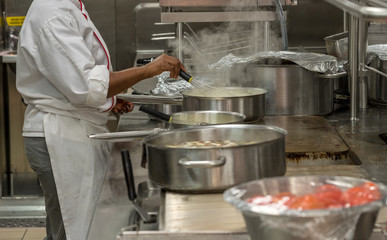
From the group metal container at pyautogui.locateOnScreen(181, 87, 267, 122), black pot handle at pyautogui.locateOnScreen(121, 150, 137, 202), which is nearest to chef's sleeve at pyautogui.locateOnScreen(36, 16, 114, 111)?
metal container at pyautogui.locateOnScreen(181, 87, 267, 122)

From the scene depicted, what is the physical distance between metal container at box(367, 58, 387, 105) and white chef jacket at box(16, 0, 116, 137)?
122cm

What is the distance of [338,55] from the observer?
348 cm

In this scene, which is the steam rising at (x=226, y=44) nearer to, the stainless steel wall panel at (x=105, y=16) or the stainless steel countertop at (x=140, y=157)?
the stainless steel countertop at (x=140, y=157)

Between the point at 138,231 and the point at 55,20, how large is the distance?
1196mm

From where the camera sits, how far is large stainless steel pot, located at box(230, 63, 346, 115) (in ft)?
9.30

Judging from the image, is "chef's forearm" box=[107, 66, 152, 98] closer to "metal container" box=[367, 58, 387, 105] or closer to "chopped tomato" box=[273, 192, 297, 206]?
"metal container" box=[367, 58, 387, 105]

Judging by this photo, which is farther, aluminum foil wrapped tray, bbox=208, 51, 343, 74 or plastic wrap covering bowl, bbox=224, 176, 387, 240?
aluminum foil wrapped tray, bbox=208, 51, 343, 74

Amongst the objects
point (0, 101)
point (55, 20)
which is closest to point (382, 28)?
point (55, 20)

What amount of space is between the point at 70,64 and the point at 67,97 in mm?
172

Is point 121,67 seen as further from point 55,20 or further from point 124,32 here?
point 55,20

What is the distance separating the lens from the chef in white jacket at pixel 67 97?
2352mm

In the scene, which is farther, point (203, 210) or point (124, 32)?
point (124, 32)

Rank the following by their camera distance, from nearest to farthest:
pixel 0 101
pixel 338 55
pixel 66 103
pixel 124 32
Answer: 1. pixel 66 103
2. pixel 338 55
3. pixel 0 101
4. pixel 124 32

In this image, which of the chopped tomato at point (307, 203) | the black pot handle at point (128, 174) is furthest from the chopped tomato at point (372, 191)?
the black pot handle at point (128, 174)
